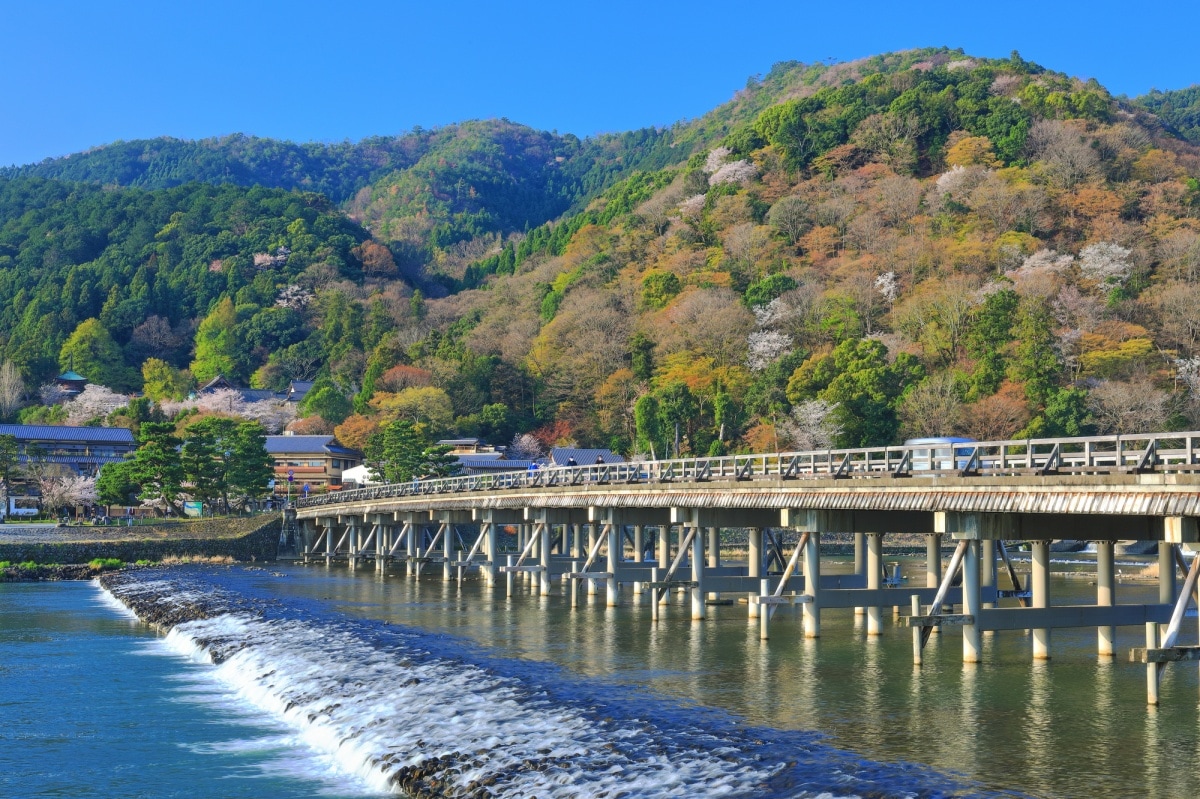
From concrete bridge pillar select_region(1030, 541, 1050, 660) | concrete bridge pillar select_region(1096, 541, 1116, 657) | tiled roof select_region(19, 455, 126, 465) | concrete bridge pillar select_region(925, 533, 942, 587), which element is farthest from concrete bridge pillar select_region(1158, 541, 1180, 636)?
tiled roof select_region(19, 455, 126, 465)

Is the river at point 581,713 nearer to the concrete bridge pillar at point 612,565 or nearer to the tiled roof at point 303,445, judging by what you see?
the concrete bridge pillar at point 612,565

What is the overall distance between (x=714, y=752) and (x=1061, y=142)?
89.7 meters

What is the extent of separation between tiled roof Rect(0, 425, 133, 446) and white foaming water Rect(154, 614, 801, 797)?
67930mm

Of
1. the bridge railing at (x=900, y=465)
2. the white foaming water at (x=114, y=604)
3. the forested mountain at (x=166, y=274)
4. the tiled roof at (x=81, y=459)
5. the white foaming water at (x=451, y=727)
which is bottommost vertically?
the white foaming water at (x=114, y=604)

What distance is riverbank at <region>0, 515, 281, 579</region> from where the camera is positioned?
57.5 meters

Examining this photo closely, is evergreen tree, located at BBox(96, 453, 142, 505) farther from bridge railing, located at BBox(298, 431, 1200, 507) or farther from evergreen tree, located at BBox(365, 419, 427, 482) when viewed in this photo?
bridge railing, located at BBox(298, 431, 1200, 507)

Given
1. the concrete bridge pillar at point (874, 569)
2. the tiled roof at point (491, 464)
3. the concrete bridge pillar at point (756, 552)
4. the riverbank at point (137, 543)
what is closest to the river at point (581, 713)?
the concrete bridge pillar at point (874, 569)

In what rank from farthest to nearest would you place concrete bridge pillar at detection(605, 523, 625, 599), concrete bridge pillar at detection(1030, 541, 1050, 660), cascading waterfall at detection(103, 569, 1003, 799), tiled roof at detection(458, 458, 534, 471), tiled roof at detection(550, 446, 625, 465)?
tiled roof at detection(458, 458, 534, 471)
tiled roof at detection(550, 446, 625, 465)
concrete bridge pillar at detection(605, 523, 625, 599)
concrete bridge pillar at detection(1030, 541, 1050, 660)
cascading waterfall at detection(103, 569, 1003, 799)

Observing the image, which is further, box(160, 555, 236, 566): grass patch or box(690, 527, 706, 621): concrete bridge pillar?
box(160, 555, 236, 566): grass patch

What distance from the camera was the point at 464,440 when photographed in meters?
87.8

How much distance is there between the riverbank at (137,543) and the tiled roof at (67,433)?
23.3 meters

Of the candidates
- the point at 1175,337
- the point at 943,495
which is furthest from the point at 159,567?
the point at 1175,337

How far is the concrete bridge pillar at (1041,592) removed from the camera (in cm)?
2292

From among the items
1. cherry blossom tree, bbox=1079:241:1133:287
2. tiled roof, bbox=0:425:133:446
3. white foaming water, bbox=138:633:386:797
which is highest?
cherry blossom tree, bbox=1079:241:1133:287
